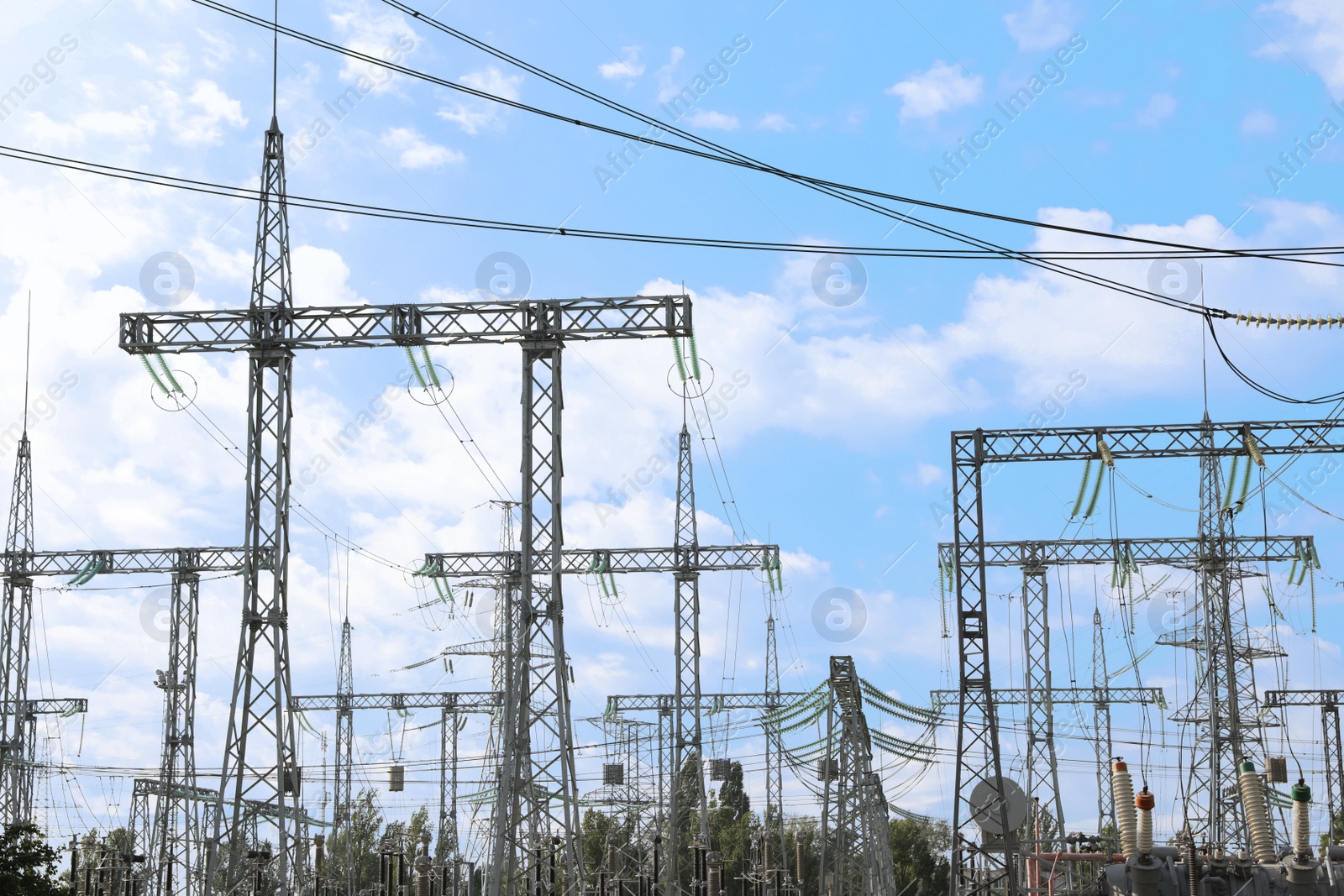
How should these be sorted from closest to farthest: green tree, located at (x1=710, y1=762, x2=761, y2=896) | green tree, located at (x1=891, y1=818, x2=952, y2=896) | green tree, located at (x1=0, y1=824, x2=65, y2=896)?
green tree, located at (x1=0, y1=824, x2=65, y2=896) → green tree, located at (x1=710, y1=762, x2=761, y2=896) → green tree, located at (x1=891, y1=818, x2=952, y2=896)

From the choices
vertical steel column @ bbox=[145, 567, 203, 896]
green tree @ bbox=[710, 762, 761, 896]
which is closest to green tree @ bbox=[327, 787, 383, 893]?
green tree @ bbox=[710, 762, 761, 896]

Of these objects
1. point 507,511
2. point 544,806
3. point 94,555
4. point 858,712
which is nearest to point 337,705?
point 507,511

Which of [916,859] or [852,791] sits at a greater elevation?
[852,791]

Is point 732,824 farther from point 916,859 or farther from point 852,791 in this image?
point 852,791

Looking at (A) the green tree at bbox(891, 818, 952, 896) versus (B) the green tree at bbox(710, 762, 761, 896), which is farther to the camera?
(A) the green tree at bbox(891, 818, 952, 896)

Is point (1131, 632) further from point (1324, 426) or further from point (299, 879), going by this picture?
point (299, 879)

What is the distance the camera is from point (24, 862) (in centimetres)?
2597

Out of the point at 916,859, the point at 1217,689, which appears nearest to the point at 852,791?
the point at 1217,689

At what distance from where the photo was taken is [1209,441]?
99.1 feet

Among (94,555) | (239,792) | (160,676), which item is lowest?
(239,792)

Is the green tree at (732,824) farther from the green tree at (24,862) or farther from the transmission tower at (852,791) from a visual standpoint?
the green tree at (24,862)

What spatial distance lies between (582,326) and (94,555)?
21130mm

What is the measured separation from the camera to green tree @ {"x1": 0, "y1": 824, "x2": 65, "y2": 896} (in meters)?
25.1

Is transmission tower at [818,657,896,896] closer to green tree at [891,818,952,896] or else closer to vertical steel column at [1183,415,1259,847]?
vertical steel column at [1183,415,1259,847]
